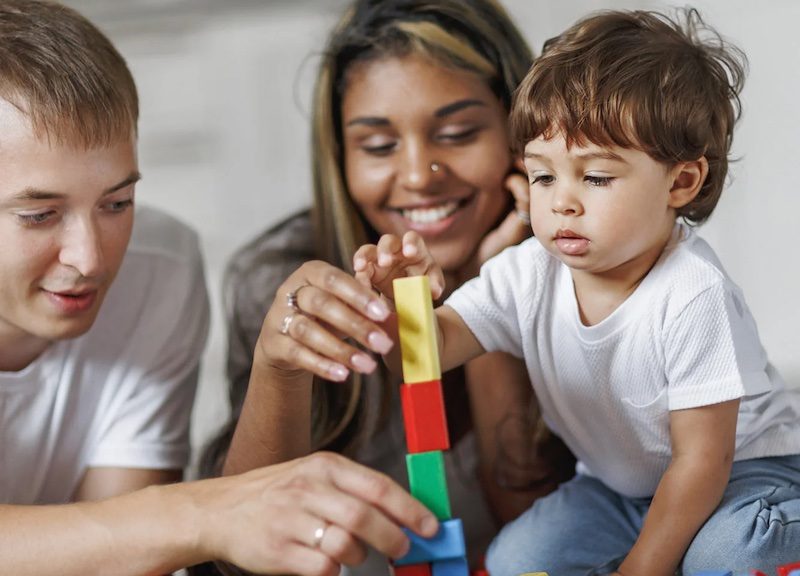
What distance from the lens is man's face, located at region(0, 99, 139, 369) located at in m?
1.28

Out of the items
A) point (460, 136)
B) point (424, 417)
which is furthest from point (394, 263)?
point (460, 136)

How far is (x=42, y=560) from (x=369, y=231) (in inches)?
32.1

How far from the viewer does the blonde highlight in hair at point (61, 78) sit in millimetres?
1283

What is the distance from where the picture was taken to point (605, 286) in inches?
49.3

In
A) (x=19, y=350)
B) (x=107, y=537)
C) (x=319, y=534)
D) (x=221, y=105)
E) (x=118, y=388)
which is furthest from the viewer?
(x=221, y=105)

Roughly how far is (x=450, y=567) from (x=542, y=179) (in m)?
0.44

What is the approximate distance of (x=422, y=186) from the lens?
159 cm

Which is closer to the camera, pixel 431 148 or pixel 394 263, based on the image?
pixel 394 263

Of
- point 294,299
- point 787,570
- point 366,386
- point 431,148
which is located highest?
point 431,148

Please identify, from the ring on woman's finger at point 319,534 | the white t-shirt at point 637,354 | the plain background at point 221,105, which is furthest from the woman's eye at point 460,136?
the plain background at point 221,105

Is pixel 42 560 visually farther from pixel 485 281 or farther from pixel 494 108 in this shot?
pixel 494 108

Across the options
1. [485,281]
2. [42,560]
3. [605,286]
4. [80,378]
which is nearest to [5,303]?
[80,378]

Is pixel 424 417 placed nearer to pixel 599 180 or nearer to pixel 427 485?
pixel 427 485

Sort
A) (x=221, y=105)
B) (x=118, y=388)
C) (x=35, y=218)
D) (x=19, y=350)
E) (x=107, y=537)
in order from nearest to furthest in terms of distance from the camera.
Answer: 1. (x=107, y=537)
2. (x=35, y=218)
3. (x=19, y=350)
4. (x=118, y=388)
5. (x=221, y=105)
